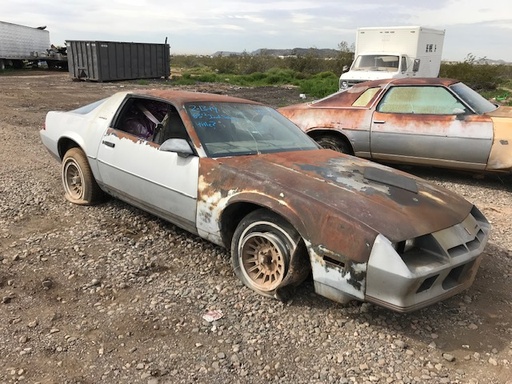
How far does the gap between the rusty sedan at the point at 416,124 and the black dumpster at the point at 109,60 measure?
64.7 feet

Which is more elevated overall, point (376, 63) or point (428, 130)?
point (376, 63)

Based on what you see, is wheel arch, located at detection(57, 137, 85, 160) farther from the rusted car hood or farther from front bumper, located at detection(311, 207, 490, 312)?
front bumper, located at detection(311, 207, 490, 312)

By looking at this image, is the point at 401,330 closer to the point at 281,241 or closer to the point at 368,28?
the point at 281,241

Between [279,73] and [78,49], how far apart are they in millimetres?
15845

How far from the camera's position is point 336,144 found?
714cm

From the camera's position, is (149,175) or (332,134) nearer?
(149,175)

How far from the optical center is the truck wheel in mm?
7102

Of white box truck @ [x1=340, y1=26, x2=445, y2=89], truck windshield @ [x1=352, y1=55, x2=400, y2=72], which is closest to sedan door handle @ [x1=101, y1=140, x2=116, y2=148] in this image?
white box truck @ [x1=340, y1=26, x2=445, y2=89]

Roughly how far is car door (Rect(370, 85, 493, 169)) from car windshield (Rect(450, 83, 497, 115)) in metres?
0.11

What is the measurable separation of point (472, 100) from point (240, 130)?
4.10 m

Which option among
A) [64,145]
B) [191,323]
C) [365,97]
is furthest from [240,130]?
[365,97]

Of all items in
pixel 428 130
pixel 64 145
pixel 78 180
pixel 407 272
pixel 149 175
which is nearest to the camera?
pixel 407 272

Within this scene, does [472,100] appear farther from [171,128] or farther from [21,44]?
[21,44]

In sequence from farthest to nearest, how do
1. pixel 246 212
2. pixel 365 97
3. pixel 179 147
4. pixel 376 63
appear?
pixel 376 63, pixel 365 97, pixel 179 147, pixel 246 212
